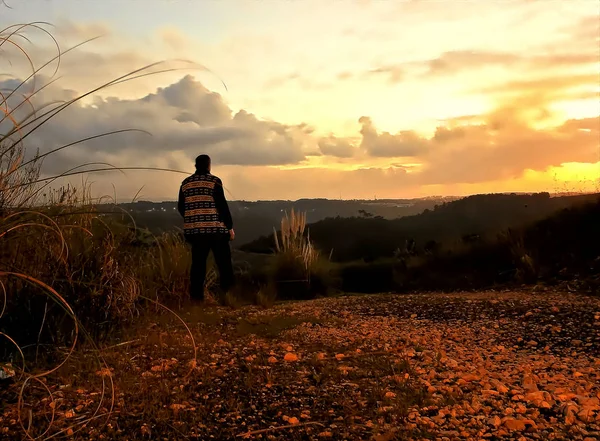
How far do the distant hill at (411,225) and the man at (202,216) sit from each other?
7.10 meters

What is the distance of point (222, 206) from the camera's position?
7.73 m

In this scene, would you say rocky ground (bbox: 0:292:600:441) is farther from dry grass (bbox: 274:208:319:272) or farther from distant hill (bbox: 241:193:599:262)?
distant hill (bbox: 241:193:599:262)

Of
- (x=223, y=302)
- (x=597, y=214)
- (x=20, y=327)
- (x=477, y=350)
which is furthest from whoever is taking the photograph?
(x=597, y=214)

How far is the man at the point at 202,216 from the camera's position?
7609mm

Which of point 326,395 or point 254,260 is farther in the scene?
point 254,260

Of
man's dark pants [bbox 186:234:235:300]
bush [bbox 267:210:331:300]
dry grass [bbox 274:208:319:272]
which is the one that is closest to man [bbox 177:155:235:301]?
man's dark pants [bbox 186:234:235:300]

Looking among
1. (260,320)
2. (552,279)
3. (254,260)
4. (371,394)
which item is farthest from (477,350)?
(254,260)

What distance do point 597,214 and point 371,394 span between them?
8500mm

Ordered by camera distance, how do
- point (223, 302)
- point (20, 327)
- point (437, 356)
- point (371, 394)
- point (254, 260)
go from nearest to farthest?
point (371, 394) < point (20, 327) < point (437, 356) < point (223, 302) < point (254, 260)

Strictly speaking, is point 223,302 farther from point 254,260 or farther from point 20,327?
point 254,260

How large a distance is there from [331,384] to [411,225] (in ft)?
56.8

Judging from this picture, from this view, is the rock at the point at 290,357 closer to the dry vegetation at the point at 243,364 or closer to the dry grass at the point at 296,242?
the dry vegetation at the point at 243,364

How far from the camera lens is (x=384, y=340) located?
16.5ft

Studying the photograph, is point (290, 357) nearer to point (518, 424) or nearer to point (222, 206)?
point (518, 424)
